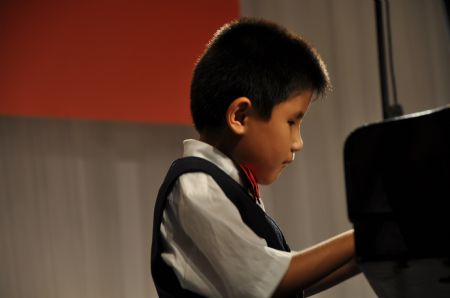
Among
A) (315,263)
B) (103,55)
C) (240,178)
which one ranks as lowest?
(315,263)

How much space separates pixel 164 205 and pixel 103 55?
3.18 ft

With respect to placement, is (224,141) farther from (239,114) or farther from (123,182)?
(123,182)

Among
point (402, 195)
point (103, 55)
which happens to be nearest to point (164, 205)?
point (402, 195)

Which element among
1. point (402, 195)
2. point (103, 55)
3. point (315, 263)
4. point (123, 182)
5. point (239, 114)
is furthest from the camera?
point (123, 182)

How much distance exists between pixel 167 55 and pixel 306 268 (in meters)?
1.18

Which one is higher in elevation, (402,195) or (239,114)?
(239,114)

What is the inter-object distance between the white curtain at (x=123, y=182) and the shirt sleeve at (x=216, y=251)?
3.26ft

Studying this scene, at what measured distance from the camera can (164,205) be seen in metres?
0.93

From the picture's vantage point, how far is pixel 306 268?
839mm

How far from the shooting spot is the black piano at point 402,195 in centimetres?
68

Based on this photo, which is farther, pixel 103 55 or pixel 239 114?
pixel 103 55

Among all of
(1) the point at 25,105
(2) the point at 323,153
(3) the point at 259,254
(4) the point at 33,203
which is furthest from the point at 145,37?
(3) the point at 259,254

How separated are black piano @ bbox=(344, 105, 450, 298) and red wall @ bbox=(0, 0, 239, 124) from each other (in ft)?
3.83

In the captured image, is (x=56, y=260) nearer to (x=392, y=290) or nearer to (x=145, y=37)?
(x=145, y=37)
